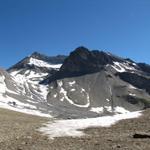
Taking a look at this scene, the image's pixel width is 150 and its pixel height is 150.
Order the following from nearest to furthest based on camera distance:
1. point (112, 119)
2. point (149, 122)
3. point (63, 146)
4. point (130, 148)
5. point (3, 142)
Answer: point (130, 148) < point (63, 146) < point (3, 142) < point (149, 122) < point (112, 119)

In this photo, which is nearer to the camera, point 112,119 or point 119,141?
point 119,141

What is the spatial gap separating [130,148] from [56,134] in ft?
40.5

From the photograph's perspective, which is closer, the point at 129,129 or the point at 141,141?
the point at 141,141

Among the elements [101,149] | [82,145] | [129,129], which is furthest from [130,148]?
[129,129]

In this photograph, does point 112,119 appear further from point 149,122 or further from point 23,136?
point 23,136

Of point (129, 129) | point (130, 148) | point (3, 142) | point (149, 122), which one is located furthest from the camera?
point (149, 122)

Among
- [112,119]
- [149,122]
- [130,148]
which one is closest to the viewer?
[130,148]

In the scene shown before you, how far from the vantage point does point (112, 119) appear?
172 feet

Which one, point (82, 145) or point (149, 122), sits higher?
point (149, 122)

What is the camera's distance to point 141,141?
29906 millimetres

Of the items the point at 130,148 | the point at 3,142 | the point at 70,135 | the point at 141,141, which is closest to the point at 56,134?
the point at 70,135

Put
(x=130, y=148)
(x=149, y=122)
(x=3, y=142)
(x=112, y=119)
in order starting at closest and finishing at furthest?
(x=130, y=148), (x=3, y=142), (x=149, y=122), (x=112, y=119)

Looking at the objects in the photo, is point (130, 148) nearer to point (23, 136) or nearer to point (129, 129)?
point (23, 136)

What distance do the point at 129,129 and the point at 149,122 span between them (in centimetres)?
504
